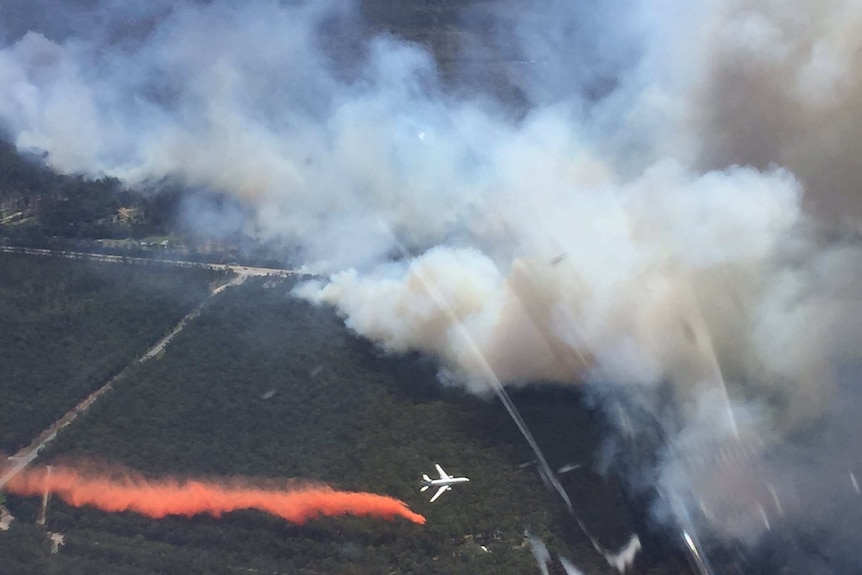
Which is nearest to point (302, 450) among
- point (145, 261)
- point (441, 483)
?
point (441, 483)

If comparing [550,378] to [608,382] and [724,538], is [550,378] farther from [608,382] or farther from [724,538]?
[724,538]

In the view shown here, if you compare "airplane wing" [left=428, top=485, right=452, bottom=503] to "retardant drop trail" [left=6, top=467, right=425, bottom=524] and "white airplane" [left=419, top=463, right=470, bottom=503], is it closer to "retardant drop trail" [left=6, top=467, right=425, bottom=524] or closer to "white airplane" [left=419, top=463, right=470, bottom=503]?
"white airplane" [left=419, top=463, right=470, bottom=503]

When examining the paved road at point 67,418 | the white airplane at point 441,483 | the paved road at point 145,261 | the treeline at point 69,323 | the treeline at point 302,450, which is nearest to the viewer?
the treeline at point 302,450

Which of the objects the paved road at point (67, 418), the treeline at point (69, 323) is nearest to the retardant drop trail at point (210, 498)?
the paved road at point (67, 418)

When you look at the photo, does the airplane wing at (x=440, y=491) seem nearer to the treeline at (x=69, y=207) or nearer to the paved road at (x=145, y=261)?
the paved road at (x=145, y=261)

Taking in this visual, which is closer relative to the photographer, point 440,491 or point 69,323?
point 440,491

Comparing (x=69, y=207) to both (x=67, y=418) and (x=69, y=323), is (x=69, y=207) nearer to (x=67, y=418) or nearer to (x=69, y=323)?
(x=69, y=323)
